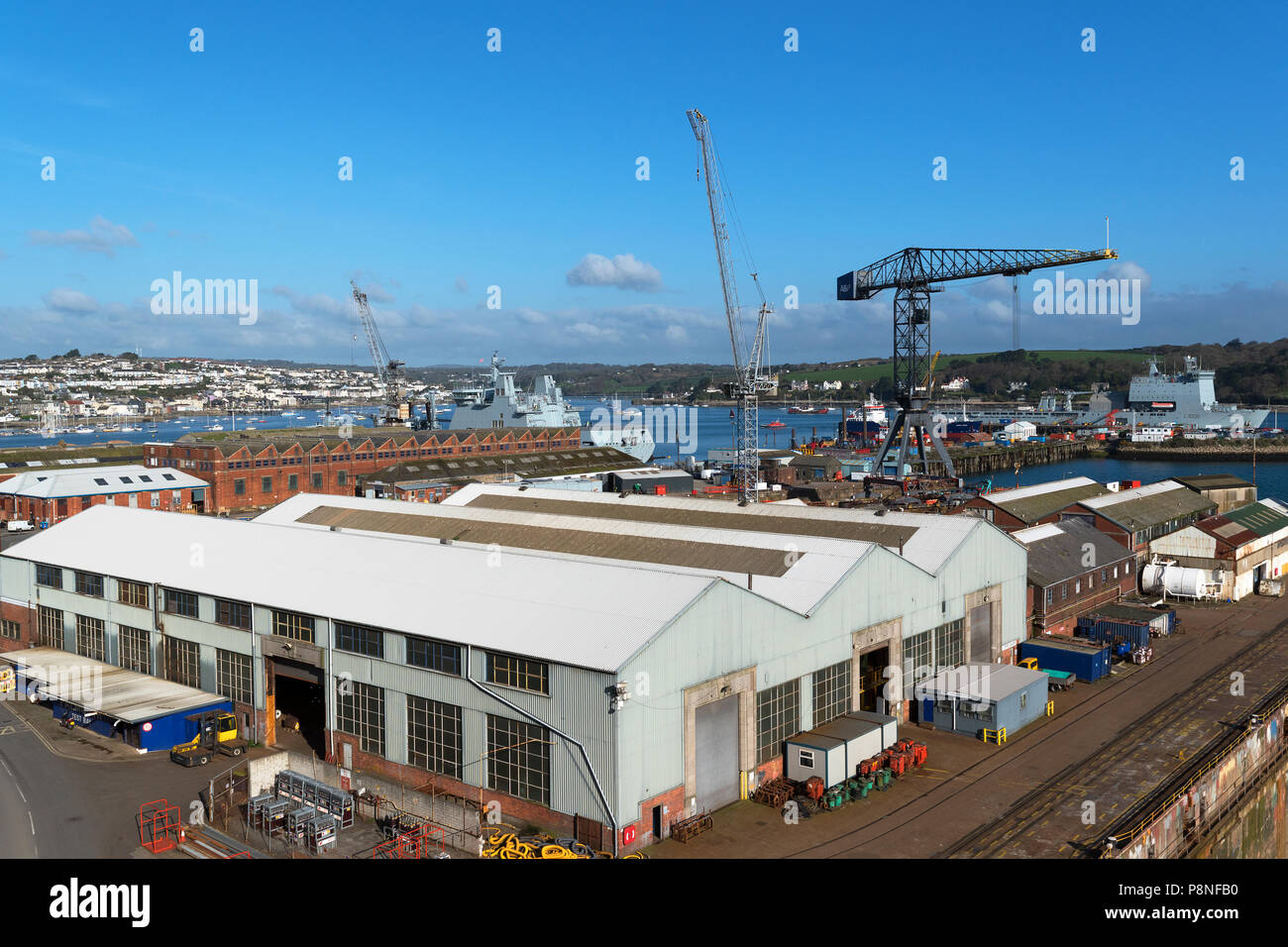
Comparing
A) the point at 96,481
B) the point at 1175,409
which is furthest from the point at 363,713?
the point at 1175,409

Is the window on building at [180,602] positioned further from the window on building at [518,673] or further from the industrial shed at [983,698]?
the industrial shed at [983,698]

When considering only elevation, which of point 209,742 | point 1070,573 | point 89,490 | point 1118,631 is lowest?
point 209,742

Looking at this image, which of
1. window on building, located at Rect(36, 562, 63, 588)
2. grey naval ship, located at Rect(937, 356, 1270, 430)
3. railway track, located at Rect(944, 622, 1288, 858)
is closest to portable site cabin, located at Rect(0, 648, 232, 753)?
window on building, located at Rect(36, 562, 63, 588)

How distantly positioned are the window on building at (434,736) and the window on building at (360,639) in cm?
172

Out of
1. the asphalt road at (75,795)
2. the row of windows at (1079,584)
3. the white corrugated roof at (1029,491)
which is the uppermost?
the white corrugated roof at (1029,491)

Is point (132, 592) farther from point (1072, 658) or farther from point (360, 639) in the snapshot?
point (1072, 658)

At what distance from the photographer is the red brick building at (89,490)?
65312 mm

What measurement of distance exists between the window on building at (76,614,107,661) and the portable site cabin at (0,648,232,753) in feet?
1.31

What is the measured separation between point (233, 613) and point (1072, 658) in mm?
29217

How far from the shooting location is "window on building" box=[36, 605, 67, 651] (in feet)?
118

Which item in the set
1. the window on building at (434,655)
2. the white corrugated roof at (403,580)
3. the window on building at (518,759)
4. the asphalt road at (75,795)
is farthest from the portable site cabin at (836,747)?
the asphalt road at (75,795)

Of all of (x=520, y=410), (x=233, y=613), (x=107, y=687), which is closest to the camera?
(x=233, y=613)

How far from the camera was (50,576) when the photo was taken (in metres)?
36.2

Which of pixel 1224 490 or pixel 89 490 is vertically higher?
pixel 89 490
